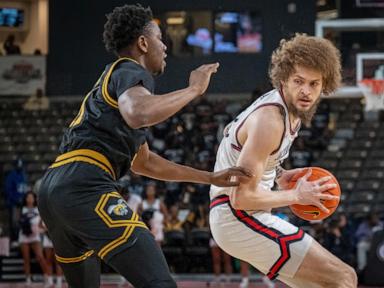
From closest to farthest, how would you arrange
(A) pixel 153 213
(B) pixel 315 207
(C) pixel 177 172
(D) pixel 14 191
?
(C) pixel 177 172, (B) pixel 315 207, (A) pixel 153 213, (D) pixel 14 191

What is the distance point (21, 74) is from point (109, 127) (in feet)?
58.4

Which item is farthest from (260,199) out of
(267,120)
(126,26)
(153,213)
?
(153,213)

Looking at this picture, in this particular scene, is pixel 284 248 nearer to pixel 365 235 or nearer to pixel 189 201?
pixel 365 235

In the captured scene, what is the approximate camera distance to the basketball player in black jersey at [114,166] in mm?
4488

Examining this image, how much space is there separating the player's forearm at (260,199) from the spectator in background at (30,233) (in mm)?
10221

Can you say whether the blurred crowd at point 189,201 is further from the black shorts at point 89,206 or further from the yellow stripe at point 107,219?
the yellow stripe at point 107,219

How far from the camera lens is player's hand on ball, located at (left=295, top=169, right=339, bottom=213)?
17.0 ft

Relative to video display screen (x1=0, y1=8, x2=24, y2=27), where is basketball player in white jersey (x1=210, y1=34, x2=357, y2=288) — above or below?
below

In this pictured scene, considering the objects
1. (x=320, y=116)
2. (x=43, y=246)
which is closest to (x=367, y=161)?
(x=320, y=116)

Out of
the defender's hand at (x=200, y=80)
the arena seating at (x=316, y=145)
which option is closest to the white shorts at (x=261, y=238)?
the defender's hand at (x=200, y=80)

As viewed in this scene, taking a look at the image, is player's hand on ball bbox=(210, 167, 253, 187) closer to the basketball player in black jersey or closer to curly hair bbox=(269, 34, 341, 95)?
the basketball player in black jersey

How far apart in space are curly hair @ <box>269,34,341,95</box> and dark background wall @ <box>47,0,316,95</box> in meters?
13.9

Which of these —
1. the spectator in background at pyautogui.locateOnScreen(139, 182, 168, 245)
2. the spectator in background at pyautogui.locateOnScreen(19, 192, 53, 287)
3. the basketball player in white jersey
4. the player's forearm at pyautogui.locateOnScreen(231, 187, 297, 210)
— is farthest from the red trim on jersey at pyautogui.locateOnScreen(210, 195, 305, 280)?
the spectator in background at pyautogui.locateOnScreen(19, 192, 53, 287)

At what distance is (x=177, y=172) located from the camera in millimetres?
5164
